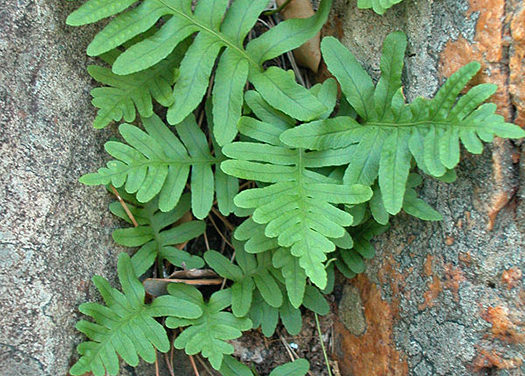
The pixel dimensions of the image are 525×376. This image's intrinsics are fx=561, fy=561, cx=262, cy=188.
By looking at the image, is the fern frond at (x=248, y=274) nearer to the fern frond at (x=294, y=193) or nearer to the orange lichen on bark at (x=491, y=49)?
the fern frond at (x=294, y=193)

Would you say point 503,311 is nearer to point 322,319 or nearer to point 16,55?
point 322,319

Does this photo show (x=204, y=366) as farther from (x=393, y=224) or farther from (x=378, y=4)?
(x=378, y=4)

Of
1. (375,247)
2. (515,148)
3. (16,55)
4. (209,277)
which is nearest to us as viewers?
(515,148)

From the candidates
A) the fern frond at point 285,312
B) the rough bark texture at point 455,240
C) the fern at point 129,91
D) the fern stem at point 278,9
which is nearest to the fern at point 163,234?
the fern frond at point 285,312

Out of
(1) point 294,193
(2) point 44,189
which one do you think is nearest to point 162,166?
(2) point 44,189

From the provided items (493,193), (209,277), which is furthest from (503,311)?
(209,277)
